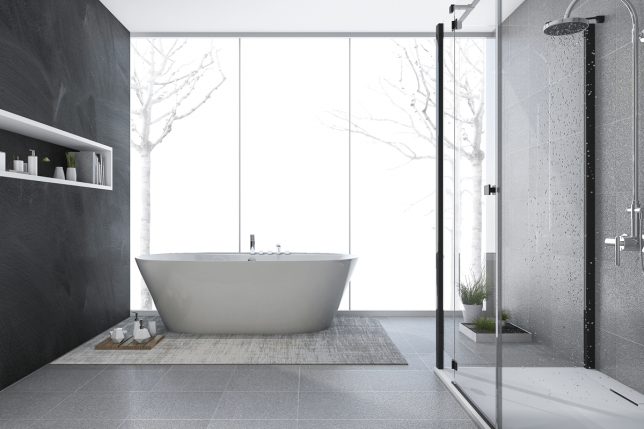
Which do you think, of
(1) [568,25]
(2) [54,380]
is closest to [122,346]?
(2) [54,380]

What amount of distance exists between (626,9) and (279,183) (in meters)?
4.06

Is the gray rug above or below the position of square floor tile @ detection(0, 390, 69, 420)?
above

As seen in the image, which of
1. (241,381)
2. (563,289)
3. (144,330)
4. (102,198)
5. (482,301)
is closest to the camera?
(563,289)

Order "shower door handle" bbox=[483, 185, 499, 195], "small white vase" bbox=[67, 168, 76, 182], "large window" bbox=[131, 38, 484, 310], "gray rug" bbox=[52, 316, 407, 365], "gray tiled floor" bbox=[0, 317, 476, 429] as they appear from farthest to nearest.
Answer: "large window" bbox=[131, 38, 484, 310] → "small white vase" bbox=[67, 168, 76, 182] → "gray rug" bbox=[52, 316, 407, 365] → "gray tiled floor" bbox=[0, 317, 476, 429] → "shower door handle" bbox=[483, 185, 499, 195]

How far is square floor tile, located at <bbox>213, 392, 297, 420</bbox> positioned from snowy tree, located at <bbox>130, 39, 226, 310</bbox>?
3093 millimetres

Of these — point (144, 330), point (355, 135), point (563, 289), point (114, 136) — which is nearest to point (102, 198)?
point (114, 136)

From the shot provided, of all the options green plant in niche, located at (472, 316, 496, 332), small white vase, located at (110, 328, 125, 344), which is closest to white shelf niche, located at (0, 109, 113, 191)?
small white vase, located at (110, 328, 125, 344)

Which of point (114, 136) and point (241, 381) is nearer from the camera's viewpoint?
point (241, 381)

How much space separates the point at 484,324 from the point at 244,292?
219cm

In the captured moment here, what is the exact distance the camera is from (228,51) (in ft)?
18.1

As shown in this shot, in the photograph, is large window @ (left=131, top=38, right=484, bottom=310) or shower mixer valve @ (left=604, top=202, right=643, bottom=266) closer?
shower mixer valve @ (left=604, top=202, right=643, bottom=266)

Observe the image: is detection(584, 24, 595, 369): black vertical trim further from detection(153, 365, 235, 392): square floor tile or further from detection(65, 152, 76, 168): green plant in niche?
detection(65, 152, 76, 168): green plant in niche

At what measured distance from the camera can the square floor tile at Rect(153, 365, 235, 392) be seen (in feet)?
9.61

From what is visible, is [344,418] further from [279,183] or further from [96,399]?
[279,183]
